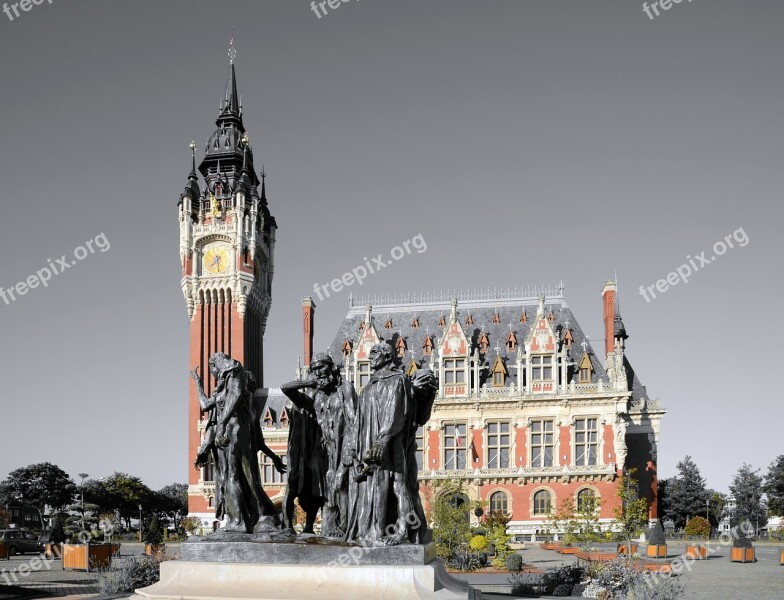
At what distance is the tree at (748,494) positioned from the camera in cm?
7638

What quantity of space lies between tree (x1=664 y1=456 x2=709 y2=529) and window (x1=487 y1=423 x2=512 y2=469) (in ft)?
81.1

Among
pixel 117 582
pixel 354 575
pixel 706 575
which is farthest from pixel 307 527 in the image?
pixel 706 575

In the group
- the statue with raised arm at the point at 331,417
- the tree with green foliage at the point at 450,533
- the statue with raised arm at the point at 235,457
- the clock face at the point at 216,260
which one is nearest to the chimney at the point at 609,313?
the tree with green foliage at the point at 450,533

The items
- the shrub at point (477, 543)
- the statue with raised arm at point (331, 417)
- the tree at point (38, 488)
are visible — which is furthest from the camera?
the tree at point (38, 488)

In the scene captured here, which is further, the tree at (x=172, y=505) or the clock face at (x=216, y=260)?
the tree at (x=172, y=505)

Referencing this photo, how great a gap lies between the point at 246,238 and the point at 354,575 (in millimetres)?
51863

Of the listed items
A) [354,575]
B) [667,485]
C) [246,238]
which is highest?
[246,238]

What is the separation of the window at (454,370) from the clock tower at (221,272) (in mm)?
14674

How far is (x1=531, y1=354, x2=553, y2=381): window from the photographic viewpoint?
50875 millimetres

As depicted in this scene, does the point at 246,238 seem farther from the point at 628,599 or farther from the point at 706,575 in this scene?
the point at 628,599

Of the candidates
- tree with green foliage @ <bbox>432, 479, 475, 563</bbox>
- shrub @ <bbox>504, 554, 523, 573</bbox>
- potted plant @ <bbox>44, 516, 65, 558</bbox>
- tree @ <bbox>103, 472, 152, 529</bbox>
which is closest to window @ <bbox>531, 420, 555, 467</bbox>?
tree with green foliage @ <bbox>432, 479, 475, 563</bbox>

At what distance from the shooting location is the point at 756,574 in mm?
24641

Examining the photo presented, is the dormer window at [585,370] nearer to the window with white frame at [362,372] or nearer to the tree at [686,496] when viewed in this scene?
the window with white frame at [362,372]

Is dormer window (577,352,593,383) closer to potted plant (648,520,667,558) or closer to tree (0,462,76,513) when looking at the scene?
potted plant (648,520,667,558)
